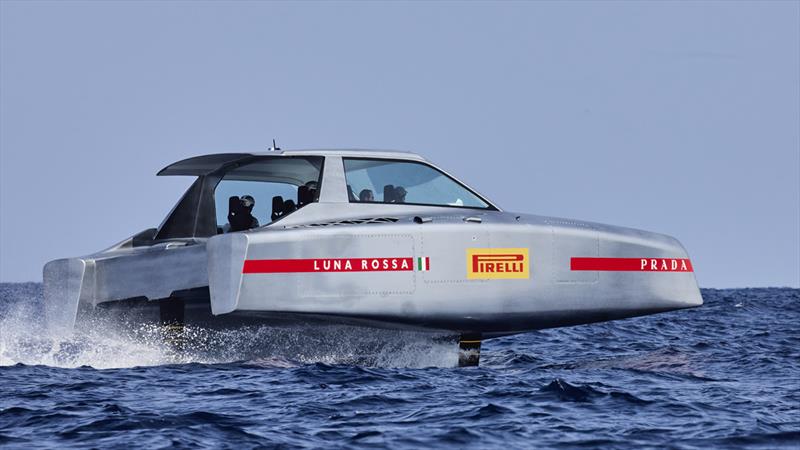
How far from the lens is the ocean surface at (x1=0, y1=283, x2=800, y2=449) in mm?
6957

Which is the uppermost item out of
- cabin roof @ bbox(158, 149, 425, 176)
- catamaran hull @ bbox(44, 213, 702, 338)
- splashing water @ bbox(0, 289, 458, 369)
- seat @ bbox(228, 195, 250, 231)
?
cabin roof @ bbox(158, 149, 425, 176)

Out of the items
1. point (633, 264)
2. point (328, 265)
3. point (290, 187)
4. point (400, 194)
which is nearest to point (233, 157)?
point (290, 187)

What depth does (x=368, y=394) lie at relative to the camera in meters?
8.66

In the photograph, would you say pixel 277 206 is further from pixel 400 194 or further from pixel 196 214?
pixel 400 194

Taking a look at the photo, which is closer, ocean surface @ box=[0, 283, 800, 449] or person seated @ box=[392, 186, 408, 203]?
ocean surface @ box=[0, 283, 800, 449]

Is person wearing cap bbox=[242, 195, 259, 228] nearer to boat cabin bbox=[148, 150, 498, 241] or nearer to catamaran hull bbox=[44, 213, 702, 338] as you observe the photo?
boat cabin bbox=[148, 150, 498, 241]

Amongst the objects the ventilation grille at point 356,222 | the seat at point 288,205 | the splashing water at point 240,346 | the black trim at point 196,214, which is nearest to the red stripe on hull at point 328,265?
the ventilation grille at point 356,222

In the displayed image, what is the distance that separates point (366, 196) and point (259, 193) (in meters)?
1.23

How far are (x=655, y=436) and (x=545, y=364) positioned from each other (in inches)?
192

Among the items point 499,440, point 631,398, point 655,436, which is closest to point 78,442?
point 499,440

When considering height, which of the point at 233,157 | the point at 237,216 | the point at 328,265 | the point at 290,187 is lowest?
the point at 328,265

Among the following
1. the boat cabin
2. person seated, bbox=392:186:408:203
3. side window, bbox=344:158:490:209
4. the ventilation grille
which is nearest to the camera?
the ventilation grille

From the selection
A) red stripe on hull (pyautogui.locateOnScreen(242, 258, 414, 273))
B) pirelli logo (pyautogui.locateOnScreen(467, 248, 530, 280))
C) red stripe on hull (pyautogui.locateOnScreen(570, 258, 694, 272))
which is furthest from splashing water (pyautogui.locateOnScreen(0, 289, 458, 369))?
red stripe on hull (pyautogui.locateOnScreen(570, 258, 694, 272))

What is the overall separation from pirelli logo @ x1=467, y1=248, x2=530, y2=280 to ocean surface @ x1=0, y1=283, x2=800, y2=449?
851mm
